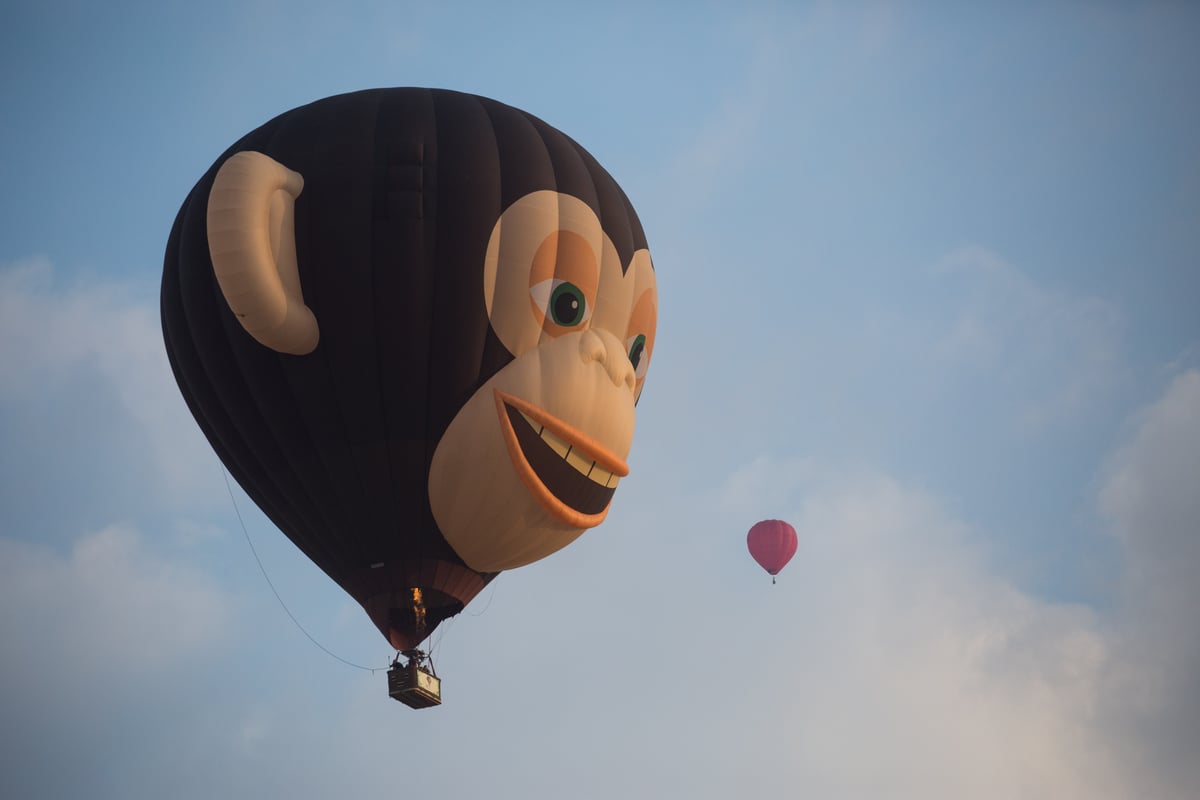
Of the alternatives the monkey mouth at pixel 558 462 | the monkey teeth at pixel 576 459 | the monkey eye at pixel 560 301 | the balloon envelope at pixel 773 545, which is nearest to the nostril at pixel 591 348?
the monkey eye at pixel 560 301

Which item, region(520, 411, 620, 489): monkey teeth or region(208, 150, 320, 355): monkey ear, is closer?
region(208, 150, 320, 355): monkey ear

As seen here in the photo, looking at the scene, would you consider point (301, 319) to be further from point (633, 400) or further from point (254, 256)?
point (633, 400)

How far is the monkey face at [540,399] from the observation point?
65.0 feet

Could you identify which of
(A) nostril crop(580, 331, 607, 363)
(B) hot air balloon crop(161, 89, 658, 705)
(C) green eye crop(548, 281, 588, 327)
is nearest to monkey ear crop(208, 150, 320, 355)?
(B) hot air balloon crop(161, 89, 658, 705)

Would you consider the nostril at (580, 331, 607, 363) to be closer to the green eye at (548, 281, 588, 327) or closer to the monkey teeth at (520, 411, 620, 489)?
the green eye at (548, 281, 588, 327)

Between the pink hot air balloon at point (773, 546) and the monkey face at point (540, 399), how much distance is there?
12.9 meters

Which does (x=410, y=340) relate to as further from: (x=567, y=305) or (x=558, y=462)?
(x=558, y=462)

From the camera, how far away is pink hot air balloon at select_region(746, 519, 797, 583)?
3331 cm

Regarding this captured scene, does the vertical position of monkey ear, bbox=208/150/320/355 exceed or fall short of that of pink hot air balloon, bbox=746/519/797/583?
it falls short

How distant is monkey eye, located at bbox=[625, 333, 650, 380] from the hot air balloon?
422 millimetres

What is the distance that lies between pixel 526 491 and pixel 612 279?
2592 millimetres

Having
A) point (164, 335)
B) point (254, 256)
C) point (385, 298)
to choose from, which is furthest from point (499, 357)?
point (164, 335)

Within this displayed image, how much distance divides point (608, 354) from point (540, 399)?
A: 99cm

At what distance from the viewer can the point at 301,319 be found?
19688mm
